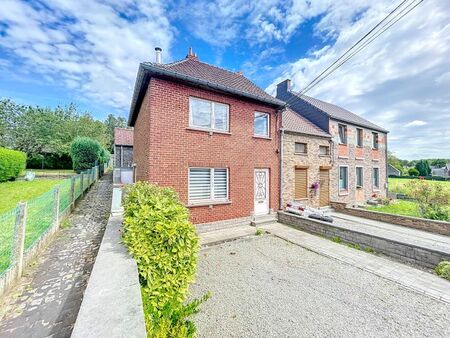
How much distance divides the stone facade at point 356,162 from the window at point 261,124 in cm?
632

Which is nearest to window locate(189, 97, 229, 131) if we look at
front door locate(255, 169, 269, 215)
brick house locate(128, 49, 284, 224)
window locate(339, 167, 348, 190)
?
brick house locate(128, 49, 284, 224)

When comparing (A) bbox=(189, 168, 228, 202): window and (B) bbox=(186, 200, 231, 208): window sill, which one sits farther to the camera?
(A) bbox=(189, 168, 228, 202): window

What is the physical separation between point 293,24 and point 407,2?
188 inches

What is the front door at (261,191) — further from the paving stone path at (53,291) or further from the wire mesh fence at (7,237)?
the wire mesh fence at (7,237)

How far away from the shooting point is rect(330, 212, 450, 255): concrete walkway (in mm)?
7348

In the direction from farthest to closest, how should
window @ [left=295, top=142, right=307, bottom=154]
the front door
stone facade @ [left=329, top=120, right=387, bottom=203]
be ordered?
stone facade @ [left=329, top=120, right=387, bottom=203]
window @ [left=295, top=142, right=307, bottom=154]
the front door

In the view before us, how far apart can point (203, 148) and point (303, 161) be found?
6.64 meters

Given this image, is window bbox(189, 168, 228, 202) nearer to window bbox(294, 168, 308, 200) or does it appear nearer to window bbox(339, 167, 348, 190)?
window bbox(294, 168, 308, 200)

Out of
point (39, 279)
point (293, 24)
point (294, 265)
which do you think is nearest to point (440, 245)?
point (294, 265)

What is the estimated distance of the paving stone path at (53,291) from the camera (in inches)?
98.9

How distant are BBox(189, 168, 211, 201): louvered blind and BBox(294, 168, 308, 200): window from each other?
5.72 metres

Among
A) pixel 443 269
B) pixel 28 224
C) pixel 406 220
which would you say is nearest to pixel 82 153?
pixel 28 224

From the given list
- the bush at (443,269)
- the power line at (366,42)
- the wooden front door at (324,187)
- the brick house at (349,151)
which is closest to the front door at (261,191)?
the power line at (366,42)

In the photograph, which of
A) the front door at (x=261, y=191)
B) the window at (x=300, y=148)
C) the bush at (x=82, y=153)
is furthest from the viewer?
the bush at (x=82, y=153)
